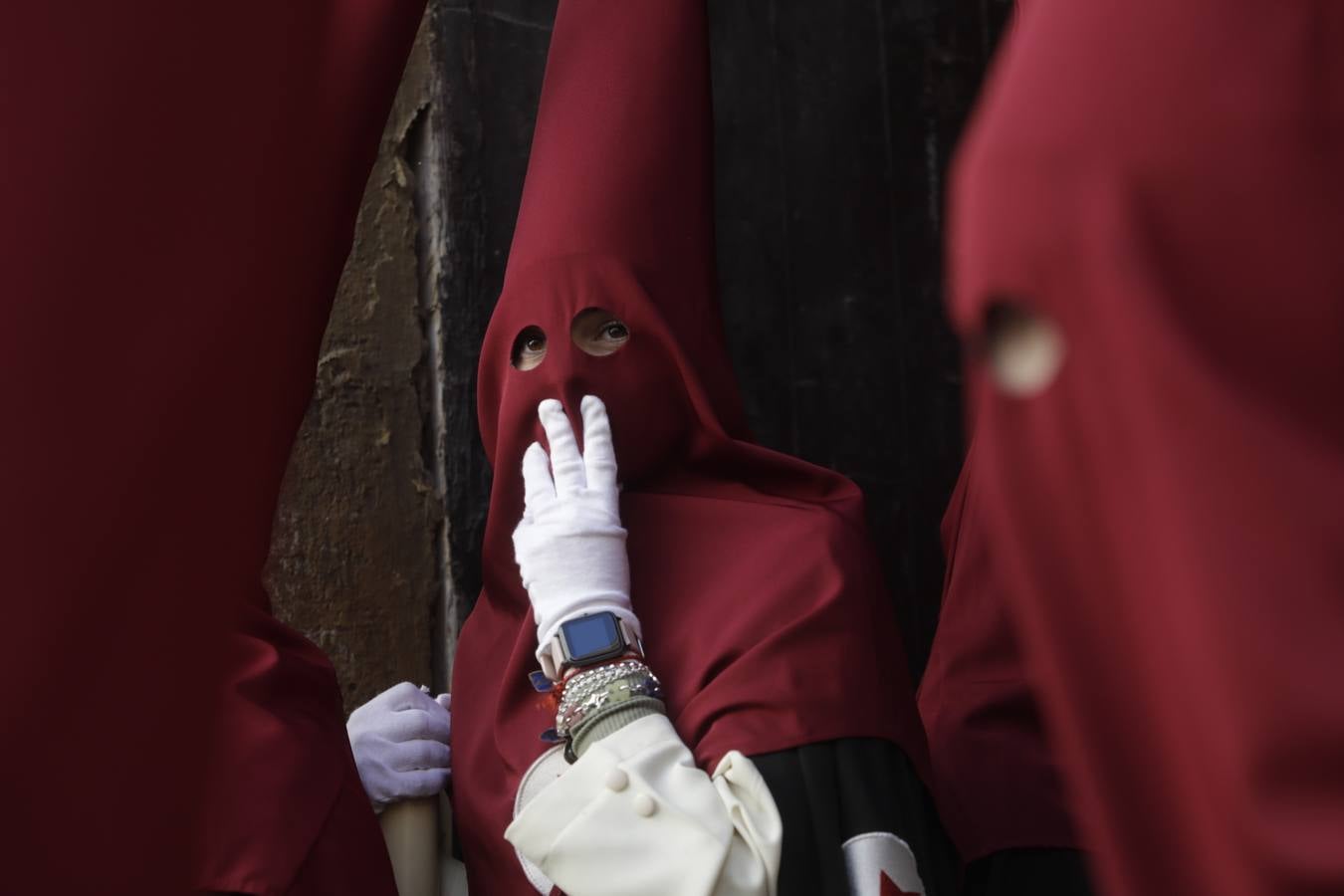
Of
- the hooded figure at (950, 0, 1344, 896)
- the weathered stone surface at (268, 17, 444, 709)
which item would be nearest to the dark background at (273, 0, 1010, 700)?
the weathered stone surface at (268, 17, 444, 709)

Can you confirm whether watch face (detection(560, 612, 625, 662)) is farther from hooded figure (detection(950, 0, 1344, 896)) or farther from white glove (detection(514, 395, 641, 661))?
hooded figure (detection(950, 0, 1344, 896))

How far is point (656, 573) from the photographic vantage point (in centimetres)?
230

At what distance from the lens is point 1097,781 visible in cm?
83

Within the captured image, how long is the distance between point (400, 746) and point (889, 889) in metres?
0.70

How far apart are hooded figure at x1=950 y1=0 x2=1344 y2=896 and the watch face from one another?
3.98 feet

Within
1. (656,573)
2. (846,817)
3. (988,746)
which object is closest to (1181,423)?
(846,817)

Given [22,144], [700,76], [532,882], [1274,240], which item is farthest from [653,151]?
[1274,240]

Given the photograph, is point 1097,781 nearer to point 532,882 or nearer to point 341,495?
point 532,882

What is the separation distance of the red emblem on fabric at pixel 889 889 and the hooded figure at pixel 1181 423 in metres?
1.14

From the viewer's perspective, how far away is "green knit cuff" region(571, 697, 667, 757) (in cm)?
198

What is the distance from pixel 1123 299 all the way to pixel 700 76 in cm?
199

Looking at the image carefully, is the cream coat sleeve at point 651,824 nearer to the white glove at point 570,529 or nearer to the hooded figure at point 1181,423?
the white glove at point 570,529

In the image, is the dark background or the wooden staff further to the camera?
the dark background

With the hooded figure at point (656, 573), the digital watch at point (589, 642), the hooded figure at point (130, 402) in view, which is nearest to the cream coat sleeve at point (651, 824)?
the hooded figure at point (656, 573)
